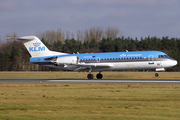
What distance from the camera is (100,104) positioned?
1461 cm

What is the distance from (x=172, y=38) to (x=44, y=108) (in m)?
98.6

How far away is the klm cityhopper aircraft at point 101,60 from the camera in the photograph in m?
36.8

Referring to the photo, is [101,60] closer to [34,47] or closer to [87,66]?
[87,66]

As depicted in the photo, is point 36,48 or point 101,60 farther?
point 36,48

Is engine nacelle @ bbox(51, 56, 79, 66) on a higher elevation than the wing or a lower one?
higher

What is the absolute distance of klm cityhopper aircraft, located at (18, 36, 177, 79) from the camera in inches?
1451

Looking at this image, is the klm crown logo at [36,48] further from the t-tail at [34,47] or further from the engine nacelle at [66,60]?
the engine nacelle at [66,60]

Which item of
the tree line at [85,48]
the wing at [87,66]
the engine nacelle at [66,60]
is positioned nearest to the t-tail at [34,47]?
the engine nacelle at [66,60]

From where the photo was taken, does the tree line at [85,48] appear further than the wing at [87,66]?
Yes

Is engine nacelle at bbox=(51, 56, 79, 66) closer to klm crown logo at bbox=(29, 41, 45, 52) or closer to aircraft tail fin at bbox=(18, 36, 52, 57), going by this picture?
aircraft tail fin at bbox=(18, 36, 52, 57)

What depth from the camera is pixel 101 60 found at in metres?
38.1

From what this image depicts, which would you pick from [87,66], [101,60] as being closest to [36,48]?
[87,66]

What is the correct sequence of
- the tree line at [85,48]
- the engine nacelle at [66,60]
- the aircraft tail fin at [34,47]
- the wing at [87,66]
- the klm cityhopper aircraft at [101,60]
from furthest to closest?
1. the tree line at [85,48]
2. the aircraft tail fin at [34,47]
3. the engine nacelle at [66,60]
4. the wing at [87,66]
5. the klm cityhopper aircraft at [101,60]

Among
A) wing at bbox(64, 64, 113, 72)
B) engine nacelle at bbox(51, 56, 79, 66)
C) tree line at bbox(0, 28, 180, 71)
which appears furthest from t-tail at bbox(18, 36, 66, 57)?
tree line at bbox(0, 28, 180, 71)
